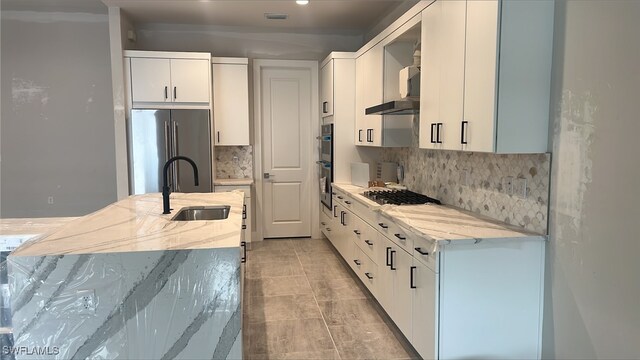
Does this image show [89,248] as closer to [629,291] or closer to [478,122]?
[478,122]

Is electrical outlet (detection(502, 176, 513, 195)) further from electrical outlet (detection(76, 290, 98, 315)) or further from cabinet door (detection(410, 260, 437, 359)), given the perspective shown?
electrical outlet (detection(76, 290, 98, 315))

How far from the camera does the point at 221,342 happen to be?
189 centimetres

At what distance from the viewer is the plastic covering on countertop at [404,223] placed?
7.49 ft

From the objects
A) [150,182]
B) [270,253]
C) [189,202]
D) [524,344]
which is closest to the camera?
[524,344]

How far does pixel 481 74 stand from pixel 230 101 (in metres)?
3.58

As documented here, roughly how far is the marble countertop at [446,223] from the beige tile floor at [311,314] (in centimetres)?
88

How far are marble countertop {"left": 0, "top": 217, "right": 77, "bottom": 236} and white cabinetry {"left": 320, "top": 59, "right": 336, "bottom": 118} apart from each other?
334 cm

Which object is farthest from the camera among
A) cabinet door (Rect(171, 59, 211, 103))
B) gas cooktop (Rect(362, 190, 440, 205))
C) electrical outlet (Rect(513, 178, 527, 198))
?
cabinet door (Rect(171, 59, 211, 103))

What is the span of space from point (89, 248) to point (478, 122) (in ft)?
6.73

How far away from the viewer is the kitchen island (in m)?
1.76

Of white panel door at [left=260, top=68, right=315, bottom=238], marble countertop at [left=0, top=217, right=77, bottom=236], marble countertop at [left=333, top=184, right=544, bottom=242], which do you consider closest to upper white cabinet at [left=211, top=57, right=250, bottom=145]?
white panel door at [left=260, top=68, right=315, bottom=238]

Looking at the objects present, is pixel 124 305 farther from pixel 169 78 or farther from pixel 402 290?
pixel 169 78

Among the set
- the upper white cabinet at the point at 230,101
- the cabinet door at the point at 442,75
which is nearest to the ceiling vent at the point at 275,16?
the upper white cabinet at the point at 230,101

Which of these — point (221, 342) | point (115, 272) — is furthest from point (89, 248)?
point (221, 342)
